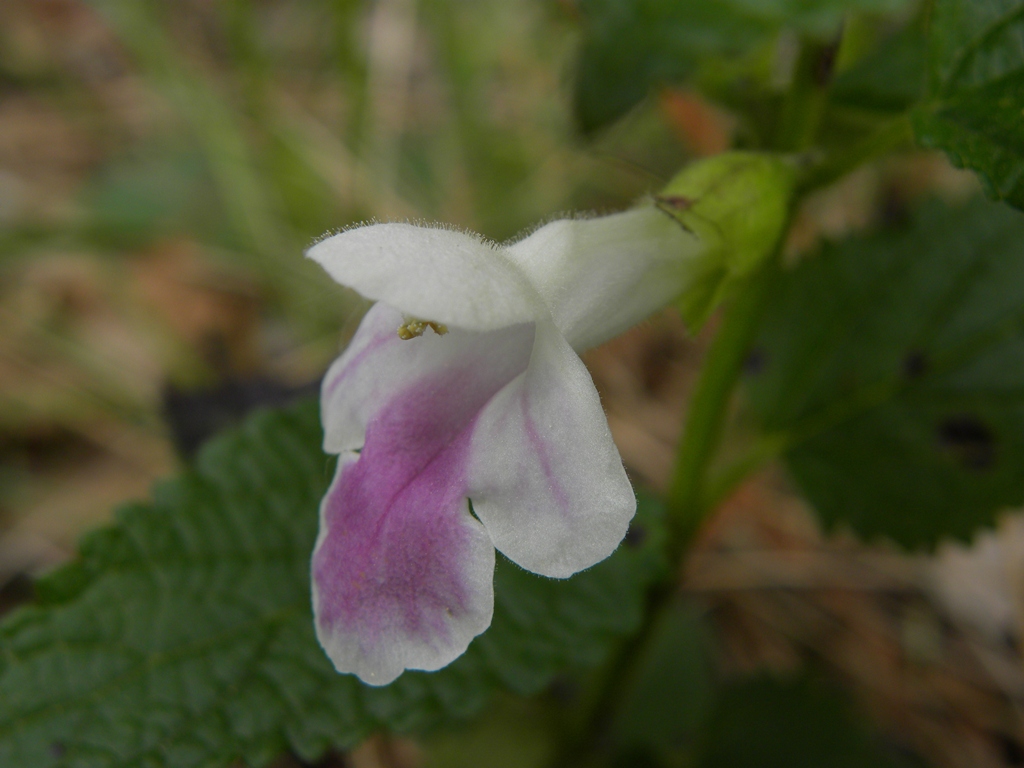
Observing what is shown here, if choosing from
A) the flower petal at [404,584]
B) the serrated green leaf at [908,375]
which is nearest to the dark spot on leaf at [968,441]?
the serrated green leaf at [908,375]

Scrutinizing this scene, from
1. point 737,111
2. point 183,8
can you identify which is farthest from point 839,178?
point 183,8

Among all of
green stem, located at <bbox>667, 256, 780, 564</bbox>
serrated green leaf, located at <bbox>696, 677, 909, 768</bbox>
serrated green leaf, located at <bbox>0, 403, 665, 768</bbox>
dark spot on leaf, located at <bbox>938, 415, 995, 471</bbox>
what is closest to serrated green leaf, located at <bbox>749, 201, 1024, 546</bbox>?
dark spot on leaf, located at <bbox>938, 415, 995, 471</bbox>

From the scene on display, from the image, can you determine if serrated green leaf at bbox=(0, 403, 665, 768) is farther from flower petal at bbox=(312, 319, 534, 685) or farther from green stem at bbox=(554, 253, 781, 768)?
flower petal at bbox=(312, 319, 534, 685)

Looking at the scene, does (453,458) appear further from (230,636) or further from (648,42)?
(648,42)

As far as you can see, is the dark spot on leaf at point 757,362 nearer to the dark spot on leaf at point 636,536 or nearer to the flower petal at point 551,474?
the dark spot on leaf at point 636,536

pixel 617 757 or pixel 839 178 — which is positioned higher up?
pixel 839 178

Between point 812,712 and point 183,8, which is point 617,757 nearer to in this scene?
point 812,712
